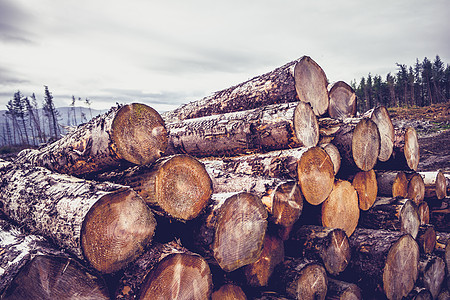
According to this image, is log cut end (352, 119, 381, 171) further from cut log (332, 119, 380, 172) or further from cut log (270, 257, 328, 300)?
cut log (270, 257, 328, 300)

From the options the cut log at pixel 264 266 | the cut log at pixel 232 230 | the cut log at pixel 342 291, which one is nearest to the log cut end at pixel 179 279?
the cut log at pixel 232 230

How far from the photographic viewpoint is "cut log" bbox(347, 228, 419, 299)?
3.28 meters

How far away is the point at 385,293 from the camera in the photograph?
10.7 ft

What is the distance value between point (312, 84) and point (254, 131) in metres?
1.19

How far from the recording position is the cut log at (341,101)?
14.5 feet

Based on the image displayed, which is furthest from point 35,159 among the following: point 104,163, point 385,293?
point 385,293

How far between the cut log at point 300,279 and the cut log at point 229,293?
1.30ft

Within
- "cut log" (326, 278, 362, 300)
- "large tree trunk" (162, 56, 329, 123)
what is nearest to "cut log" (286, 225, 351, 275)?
"cut log" (326, 278, 362, 300)

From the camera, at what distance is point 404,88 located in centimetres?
5938

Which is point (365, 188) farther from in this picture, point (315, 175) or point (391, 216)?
point (315, 175)

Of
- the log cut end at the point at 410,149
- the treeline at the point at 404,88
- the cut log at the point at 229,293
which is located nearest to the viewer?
the cut log at the point at 229,293

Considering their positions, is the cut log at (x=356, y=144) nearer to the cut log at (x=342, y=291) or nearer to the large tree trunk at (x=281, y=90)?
the large tree trunk at (x=281, y=90)

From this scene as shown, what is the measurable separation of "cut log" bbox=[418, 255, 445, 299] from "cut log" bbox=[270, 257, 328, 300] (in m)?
2.17

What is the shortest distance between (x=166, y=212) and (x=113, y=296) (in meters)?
0.68
